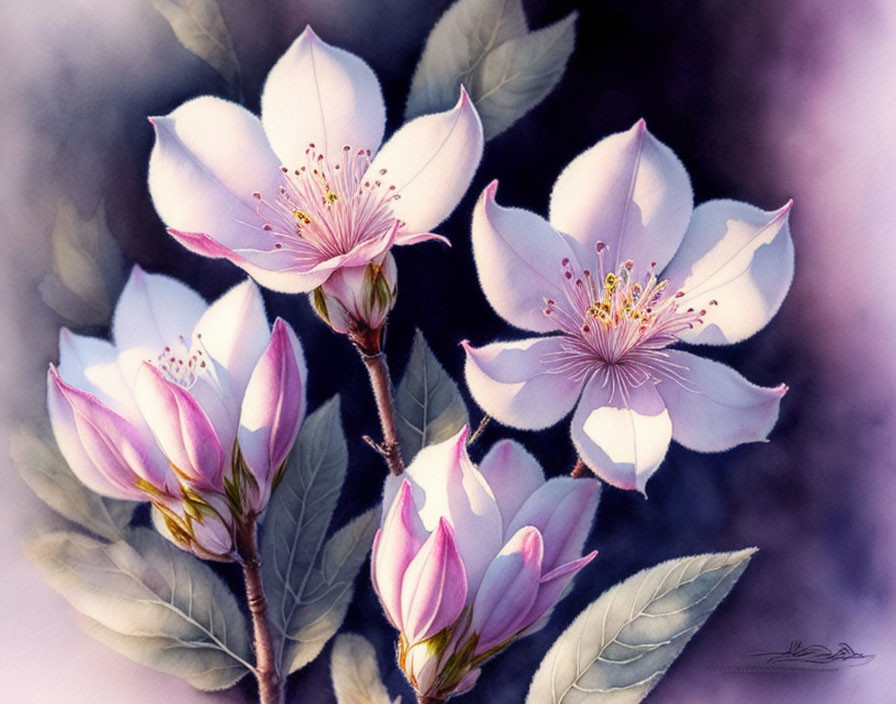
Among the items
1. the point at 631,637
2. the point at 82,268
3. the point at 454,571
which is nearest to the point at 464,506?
the point at 454,571

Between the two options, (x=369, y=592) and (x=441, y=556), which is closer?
(x=441, y=556)

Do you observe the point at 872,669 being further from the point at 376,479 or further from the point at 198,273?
the point at 198,273

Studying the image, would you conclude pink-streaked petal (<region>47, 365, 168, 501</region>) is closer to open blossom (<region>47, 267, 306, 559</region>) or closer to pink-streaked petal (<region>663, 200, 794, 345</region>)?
open blossom (<region>47, 267, 306, 559</region>)

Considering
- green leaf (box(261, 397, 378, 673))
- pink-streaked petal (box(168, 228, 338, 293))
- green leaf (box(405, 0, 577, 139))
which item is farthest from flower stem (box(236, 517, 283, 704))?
green leaf (box(405, 0, 577, 139))

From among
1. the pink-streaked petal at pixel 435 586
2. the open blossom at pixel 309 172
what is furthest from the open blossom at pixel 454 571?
the open blossom at pixel 309 172

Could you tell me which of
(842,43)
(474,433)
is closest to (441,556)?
(474,433)
